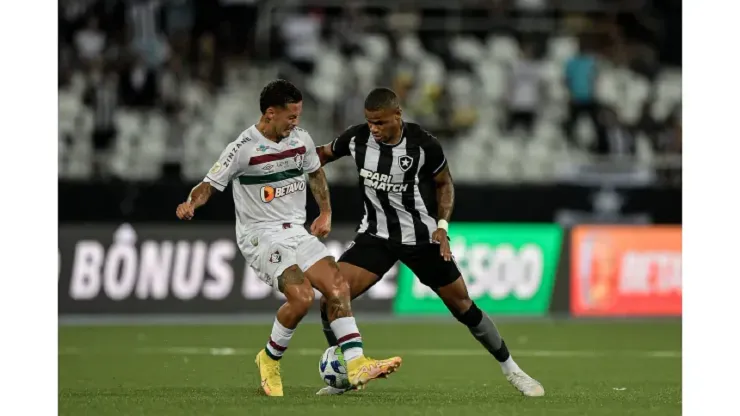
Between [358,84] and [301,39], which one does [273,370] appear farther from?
[301,39]

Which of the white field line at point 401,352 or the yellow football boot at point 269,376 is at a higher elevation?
the yellow football boot at point 269,376

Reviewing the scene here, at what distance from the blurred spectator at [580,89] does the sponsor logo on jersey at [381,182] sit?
39.0ft

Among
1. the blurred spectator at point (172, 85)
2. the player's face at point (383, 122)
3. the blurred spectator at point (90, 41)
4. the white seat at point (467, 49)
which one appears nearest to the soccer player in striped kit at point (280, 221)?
the player's face at point (383, 122)

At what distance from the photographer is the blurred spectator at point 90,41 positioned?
1973 cm

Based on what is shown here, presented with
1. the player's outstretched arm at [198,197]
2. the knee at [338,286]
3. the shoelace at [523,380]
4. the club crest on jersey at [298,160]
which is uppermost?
the club crest on jersey at [298,160]

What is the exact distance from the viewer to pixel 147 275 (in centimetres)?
1648

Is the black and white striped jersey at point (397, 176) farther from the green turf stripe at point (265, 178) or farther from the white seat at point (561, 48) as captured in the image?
the white seat at point (561, 48)

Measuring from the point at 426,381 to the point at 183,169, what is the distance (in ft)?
29.2

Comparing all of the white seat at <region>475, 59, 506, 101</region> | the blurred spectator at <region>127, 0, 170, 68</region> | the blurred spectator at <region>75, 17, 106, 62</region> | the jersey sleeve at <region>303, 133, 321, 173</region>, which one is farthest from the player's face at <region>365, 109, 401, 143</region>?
the white seat at <region>475, 59, 506, 101</region>

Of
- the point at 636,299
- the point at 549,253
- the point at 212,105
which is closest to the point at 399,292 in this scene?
the point at 549,253

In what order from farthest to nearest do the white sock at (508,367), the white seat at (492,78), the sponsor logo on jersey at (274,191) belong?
the white seat at (492,78) → the white sock at (508,367) → the sponsor logo on jersey at (274,191)

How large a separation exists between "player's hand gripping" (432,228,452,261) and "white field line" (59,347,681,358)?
3847mm

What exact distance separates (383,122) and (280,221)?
961mm
